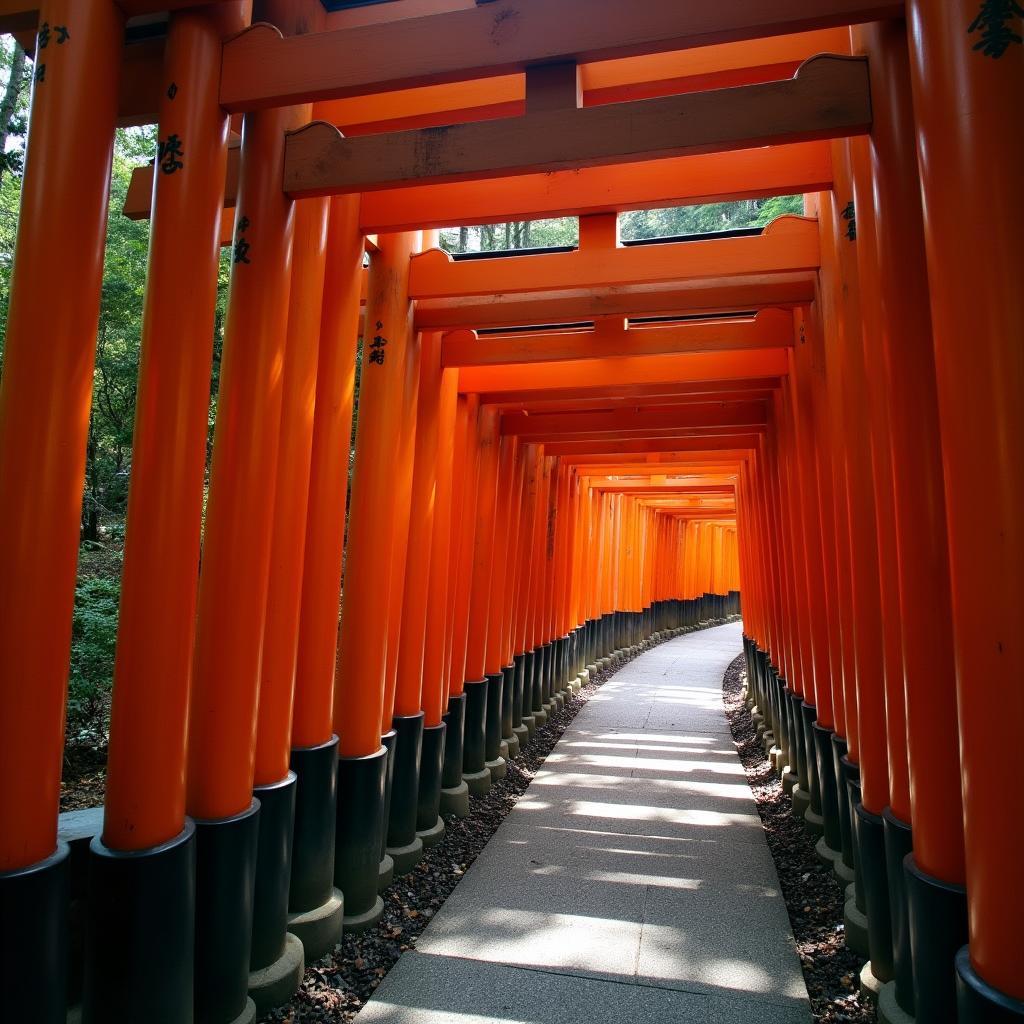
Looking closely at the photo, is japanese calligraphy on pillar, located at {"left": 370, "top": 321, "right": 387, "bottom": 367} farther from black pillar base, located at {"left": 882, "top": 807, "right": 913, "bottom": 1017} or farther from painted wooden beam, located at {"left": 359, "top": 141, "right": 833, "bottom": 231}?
black pillar base, located at {"left": 882, "top": 807, "right": 913, "bottom": 1017}

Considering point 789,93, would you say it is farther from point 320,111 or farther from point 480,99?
point 320,111

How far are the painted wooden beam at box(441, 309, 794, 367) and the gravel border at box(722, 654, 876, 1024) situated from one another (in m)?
3.78

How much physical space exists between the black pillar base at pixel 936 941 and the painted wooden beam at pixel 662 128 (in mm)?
2596

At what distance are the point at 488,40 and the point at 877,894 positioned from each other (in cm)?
382

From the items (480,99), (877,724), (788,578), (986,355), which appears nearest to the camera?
(986,355)

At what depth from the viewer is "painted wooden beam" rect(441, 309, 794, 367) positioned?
571 centimetres

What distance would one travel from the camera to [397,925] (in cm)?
417

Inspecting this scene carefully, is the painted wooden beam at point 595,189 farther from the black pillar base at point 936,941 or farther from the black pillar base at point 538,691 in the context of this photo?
the black pillar base at point 538,691

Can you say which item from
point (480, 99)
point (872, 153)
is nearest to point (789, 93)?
point (872, 153)

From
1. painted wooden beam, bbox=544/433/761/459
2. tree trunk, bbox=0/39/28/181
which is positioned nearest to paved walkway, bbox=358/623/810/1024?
painted wooden beam, bbox=544/433/761/459

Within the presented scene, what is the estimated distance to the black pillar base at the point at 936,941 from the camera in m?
2.30

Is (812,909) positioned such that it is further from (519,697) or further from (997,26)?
(519,697)

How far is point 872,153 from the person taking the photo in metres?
2.64

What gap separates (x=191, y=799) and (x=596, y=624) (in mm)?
12514
